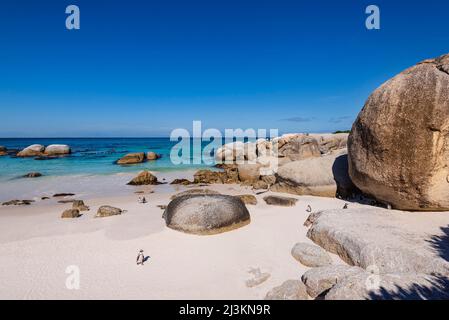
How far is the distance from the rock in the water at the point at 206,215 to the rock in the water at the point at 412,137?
17.1 ft

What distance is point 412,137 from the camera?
29.5 ft

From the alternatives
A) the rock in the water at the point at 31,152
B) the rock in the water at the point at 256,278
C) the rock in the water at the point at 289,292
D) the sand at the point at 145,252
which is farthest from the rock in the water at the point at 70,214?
the rock in the water at the point at 31,152

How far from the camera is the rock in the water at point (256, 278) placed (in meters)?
6.12

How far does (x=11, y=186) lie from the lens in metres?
19.7

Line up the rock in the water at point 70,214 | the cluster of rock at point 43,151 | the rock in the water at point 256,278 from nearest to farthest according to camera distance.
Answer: the rock in the water at point 256,278 < the rock in the water at point 70,214 < the cluster of rock at point 43,151

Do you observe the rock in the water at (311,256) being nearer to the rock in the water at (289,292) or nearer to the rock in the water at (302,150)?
the rock in the water at (289,292)

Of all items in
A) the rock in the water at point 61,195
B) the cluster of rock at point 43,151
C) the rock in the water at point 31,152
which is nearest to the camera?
the rock in the water at point 61,195

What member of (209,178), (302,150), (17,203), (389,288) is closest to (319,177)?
(389,288)

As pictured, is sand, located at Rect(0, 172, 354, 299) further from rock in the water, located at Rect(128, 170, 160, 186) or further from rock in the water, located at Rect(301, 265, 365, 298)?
rock in the water, located at Rect(128, 170, 160, 186)

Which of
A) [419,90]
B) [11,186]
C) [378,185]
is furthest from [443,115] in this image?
→ [11,186]

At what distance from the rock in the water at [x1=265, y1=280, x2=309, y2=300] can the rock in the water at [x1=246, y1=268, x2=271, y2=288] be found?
1.76ft

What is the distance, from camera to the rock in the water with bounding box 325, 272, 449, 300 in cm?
483

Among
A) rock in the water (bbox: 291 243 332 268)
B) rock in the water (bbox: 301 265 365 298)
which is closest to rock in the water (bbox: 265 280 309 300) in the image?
rock in the water (bbox: 301 265 365 298)

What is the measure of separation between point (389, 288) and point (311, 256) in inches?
85.5
